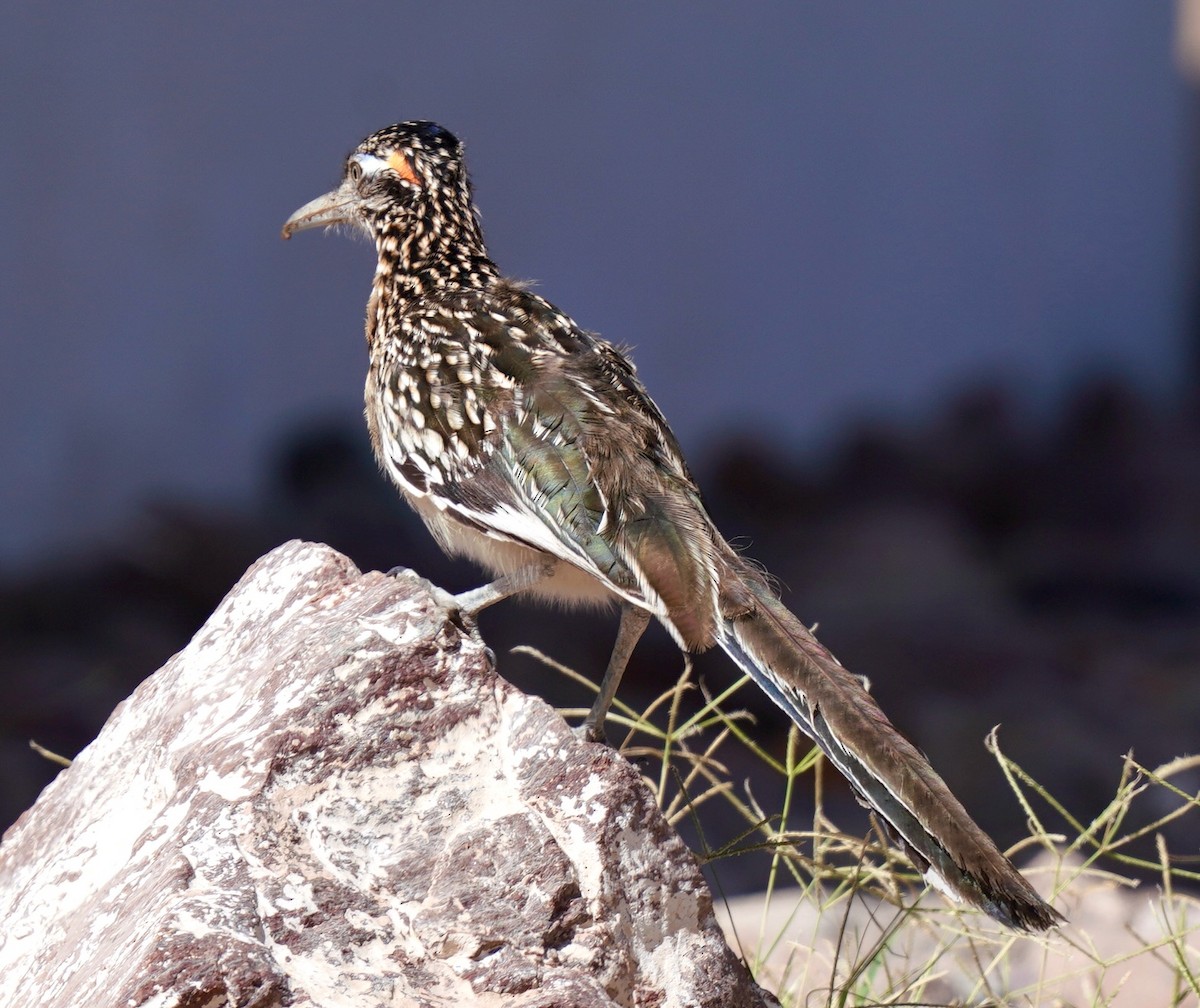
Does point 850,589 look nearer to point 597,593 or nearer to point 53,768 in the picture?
point 53,768

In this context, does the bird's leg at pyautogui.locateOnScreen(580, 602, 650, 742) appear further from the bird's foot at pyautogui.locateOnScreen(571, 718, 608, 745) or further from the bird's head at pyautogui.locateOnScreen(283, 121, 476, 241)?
the bird's head at pyautogui.locateOnScreen(283, 121, 476, 241)

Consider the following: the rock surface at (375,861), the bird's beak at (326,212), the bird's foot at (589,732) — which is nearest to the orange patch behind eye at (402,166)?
the bird's beak at (326,212)

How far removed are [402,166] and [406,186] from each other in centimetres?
5

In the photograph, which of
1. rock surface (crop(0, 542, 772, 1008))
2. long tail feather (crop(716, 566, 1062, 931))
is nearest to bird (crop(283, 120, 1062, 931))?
long tail feather (crop(716, 566, 1062, 931))

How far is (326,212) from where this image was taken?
11.5ft

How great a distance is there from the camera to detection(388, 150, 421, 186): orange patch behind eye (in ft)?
11.0

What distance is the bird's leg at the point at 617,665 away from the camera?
2.57 meters

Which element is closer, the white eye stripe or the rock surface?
the rock surface

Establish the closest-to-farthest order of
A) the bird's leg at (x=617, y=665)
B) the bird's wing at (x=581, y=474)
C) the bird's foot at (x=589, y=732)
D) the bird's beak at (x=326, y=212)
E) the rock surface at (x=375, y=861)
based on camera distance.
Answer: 1. the rock surface at (x=375, y=861)
2. the bird's foot at (x=589, y=732)
3. the bird's wing at (x=581, y=474)
4. the bird's leg at (x=617, y=665)
5. the bird's beak at (x=326, y=212)

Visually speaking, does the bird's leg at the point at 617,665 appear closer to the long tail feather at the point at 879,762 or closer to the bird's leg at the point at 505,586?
the bird's leg at the point at 505,586

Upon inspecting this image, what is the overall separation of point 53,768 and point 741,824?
2.99 m

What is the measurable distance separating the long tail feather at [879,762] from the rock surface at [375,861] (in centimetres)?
27

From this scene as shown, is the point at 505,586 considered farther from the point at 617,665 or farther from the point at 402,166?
the point at 402,166

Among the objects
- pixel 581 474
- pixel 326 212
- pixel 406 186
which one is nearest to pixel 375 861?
pixel 581 474
